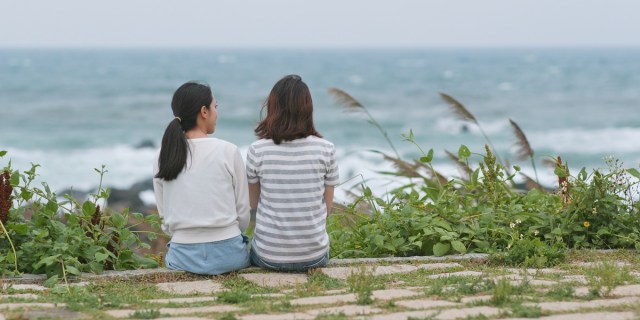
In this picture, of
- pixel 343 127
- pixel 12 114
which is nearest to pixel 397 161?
pixel 343 127

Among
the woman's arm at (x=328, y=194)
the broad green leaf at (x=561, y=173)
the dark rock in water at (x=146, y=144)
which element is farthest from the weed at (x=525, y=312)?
the dark rock in water at (x=146, y=144)

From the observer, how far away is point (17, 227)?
475 cm

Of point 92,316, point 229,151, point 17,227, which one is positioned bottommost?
point 92,316

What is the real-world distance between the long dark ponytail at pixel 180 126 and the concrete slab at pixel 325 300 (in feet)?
3.59

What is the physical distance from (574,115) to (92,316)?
29673 mm

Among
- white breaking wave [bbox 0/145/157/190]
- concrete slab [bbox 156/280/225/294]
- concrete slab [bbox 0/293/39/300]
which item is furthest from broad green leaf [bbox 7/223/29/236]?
white breaking wave [bbox 0/145/157/190]

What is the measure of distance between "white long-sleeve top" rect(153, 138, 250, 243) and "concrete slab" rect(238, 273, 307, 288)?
0.25 metres

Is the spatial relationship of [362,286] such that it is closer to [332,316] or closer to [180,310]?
[332,316]

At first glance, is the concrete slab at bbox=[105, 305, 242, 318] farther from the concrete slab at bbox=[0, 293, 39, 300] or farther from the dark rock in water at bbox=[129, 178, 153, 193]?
the dark rock in water at bbox=[129, 178, 153, 193]

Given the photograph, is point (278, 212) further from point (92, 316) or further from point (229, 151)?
point (92, 316)

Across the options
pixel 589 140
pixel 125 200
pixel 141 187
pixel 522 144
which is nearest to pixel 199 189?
pixel 522 144

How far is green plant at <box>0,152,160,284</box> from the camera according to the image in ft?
15.1

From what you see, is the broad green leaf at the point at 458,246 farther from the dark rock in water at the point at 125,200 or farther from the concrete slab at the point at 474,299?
the dark rock in water at the point at 125,200

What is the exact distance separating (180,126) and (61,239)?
2.92 feet
